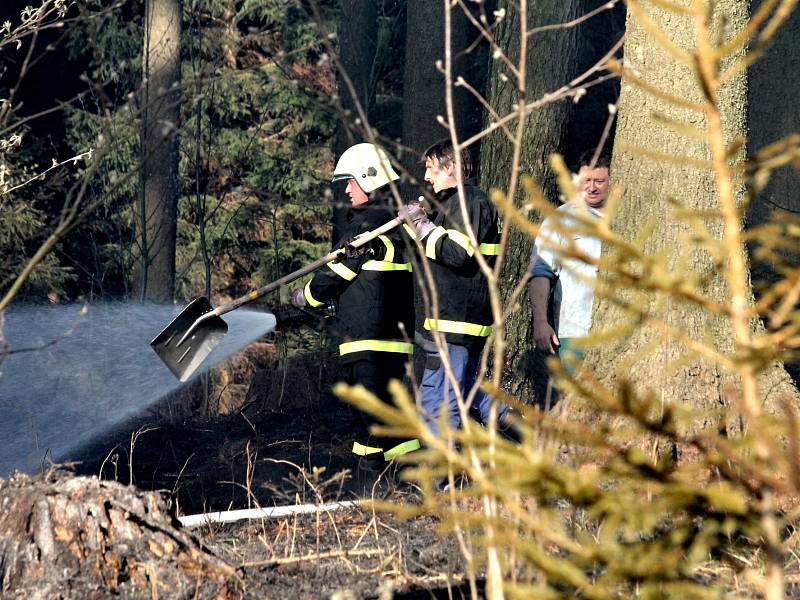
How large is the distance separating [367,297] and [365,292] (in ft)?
0.10

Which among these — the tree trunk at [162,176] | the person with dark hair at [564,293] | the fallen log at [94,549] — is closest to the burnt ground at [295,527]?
the fallen log at [94,549]

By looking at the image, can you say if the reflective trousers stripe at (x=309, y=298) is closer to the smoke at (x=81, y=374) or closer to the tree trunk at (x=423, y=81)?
the smoke at (x=81, y=374)

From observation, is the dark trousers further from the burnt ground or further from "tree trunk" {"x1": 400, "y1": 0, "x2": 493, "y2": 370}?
"tree trunk" {"x1": 400, "y1": 0, "x2": 493, "y2": 370}

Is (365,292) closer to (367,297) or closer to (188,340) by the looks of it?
(367,297)

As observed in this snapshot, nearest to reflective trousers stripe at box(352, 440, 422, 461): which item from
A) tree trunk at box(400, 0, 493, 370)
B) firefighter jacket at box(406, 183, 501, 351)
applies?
firefighter jacket at box(406, 183, 501, 351)

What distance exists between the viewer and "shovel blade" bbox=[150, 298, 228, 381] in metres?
5.97

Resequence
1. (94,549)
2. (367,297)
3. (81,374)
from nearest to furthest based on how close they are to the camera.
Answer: (94,549)
(367,297)
(81,374)

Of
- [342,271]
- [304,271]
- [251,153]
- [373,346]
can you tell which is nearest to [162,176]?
[251,153]

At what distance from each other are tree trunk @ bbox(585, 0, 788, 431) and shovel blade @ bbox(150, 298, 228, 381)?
6.75 ft

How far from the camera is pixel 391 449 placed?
20.5ft

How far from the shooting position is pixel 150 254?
10.8 meters

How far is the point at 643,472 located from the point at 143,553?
2038 mm

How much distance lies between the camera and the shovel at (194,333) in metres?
5.95

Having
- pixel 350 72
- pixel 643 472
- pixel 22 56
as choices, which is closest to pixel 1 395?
pixel 350 72
